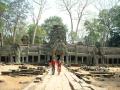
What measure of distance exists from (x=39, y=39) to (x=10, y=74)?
5302 cm

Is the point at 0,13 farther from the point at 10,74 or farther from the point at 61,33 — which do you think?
the point at 10,74

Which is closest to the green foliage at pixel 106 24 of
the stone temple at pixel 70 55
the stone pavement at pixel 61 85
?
the stone temple at pixel 70 55

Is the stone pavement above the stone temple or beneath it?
beneath

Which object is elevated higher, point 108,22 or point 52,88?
point 108,22

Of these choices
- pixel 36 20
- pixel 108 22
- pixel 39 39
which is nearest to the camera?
pixel 36 20

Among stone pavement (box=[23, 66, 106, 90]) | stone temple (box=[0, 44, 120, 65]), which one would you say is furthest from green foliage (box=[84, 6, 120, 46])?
stone pavement (box=[23, 66, 106, 90])

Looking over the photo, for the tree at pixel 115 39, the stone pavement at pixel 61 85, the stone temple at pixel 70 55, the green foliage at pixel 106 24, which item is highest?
the green foliage at pixel 106 24

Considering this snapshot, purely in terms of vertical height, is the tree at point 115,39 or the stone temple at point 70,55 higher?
the tree at point 115,39

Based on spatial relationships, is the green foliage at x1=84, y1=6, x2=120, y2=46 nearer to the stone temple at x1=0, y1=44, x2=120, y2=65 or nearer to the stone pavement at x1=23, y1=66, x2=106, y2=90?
the stone temple at x1=0, y1=44, x2=120, y2=65

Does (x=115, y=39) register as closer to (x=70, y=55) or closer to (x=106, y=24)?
(x=106, y=24)

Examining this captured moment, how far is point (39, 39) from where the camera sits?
86.0 meters

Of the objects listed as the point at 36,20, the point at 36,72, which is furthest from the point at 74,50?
the point at 36,72

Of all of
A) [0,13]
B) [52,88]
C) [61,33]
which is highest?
[0,13]

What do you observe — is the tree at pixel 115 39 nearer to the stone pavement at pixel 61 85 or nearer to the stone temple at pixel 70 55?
the stone temple at pixel 70 55
